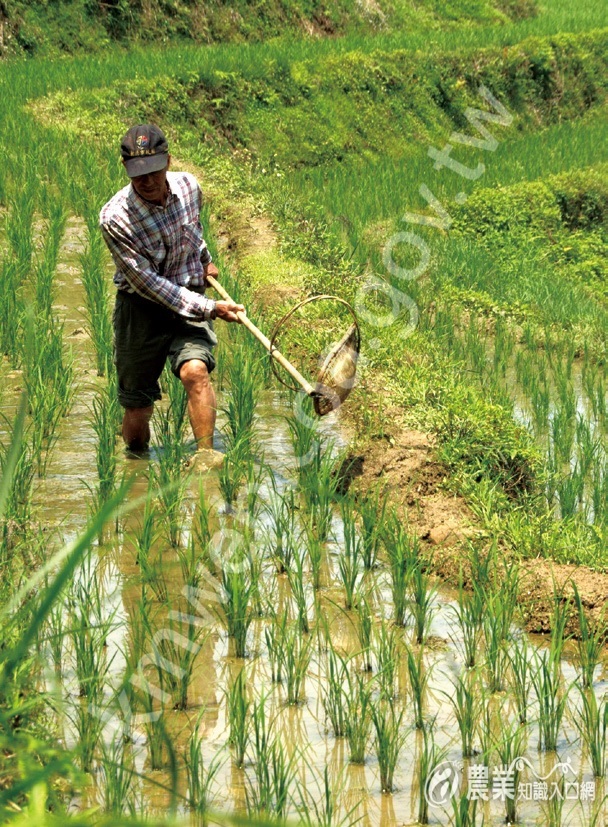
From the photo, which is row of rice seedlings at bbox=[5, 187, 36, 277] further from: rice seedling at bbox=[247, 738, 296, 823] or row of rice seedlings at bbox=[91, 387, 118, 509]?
rice seedling at bbox=[247, 738, 296, 823]

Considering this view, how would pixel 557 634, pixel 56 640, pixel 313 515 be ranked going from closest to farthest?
pixel 56 640
pixel 557 634
pixel 313 515

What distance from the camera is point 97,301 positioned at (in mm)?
6020

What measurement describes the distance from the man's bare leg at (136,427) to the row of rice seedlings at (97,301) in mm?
516

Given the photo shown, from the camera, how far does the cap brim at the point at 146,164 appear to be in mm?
4152

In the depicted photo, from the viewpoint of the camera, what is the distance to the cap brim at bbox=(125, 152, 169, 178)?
4.15 m

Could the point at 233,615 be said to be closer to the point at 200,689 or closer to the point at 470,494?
the point at 200,689

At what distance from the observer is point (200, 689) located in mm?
2975

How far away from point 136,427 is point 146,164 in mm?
1125

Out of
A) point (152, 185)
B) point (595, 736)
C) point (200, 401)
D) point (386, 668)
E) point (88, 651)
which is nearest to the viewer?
point (595, 736)

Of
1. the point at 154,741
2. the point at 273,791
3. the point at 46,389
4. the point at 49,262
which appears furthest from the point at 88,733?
the point at 49,262

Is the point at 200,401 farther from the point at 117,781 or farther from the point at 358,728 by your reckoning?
the point at 117,781


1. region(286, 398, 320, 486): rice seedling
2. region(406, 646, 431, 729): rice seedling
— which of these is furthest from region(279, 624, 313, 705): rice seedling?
region(286, 398, 320, 486): rice seedling

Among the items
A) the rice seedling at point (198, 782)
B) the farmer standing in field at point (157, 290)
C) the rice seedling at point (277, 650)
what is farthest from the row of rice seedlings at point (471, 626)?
the farmer standing in field at point (157, 290)

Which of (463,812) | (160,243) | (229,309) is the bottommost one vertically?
(463,812)
